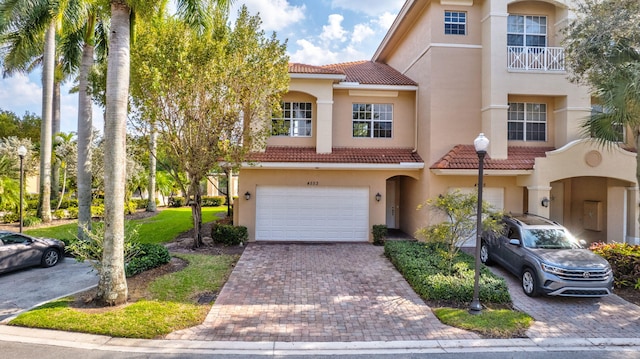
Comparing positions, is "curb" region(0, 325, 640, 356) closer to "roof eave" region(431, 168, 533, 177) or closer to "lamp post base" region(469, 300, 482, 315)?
"lamp post base" region(469, 300, 482, 315)

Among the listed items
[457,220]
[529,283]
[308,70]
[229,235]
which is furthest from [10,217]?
[529,283]

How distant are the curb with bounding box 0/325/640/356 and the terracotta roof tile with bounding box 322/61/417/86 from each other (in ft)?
39.0

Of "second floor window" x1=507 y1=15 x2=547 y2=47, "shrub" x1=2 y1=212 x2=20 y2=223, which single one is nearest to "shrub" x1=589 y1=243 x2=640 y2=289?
"second floor window" x1=507 y1=15 x2=547 y2=47

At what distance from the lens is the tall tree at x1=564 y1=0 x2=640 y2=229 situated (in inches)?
347

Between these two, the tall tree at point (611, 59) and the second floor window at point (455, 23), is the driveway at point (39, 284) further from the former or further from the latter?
the second floor window at point (455, 23)

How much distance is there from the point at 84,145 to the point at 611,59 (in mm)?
18382

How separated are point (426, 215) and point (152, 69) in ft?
38.5

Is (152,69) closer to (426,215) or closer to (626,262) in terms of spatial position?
(426,215)

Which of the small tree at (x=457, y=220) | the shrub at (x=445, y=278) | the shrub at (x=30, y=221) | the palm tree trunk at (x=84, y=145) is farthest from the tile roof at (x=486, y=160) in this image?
the shrub at (x=30, y=221)

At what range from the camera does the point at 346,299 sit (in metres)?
8.06

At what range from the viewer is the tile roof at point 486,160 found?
1302cm

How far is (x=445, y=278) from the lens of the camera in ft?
27.7

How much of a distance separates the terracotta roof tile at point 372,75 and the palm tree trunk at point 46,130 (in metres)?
15.9

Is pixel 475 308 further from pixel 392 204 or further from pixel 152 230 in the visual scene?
pixel 152 230
